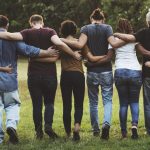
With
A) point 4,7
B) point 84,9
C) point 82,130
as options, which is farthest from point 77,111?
point 4,7

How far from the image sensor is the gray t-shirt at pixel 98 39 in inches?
350

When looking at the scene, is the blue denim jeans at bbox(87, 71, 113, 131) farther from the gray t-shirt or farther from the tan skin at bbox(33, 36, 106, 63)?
the tan skin at bbox(33, 36, 106, 63)

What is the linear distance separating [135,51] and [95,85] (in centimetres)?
85

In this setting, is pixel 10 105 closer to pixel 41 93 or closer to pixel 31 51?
pixel 41 93

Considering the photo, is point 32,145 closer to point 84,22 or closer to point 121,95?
point 121,95

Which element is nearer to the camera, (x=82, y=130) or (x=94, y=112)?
(x=94, y=112)

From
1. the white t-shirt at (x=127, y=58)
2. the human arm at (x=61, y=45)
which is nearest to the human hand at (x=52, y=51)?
the human arm at (x=61, y=45)

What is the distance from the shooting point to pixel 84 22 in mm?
48188

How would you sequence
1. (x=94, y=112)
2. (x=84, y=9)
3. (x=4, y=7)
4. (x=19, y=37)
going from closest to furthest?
1. (x=19, y=37)
2. (x=94, y=112)
3. (x=84, y=9)
4. (x=4, y=7)

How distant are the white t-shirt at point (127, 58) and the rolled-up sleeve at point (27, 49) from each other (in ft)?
4.27

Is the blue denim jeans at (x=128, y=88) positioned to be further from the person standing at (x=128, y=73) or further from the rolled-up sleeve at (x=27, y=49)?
the rolled-up sleeve at (x=27, y=49)

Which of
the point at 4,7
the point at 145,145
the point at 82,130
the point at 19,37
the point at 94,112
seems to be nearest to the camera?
the point at 145,145

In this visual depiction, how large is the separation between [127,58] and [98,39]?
1.84 ft

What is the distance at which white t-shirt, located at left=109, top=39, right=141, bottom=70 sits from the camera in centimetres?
877
